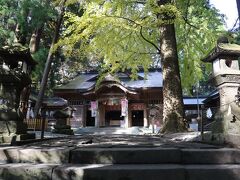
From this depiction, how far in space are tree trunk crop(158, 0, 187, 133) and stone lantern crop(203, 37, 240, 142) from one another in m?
3.44

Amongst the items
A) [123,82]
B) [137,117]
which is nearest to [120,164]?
[123,82]

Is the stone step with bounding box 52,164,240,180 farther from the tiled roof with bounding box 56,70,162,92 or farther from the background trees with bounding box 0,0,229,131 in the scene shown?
the tiled roof with bounding box 56,70,162,92

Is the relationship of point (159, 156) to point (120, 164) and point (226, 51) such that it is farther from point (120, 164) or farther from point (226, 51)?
point (226, 51)

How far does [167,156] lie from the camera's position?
4434mm

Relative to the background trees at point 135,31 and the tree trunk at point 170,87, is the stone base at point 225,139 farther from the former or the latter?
the background trees at point 135,31

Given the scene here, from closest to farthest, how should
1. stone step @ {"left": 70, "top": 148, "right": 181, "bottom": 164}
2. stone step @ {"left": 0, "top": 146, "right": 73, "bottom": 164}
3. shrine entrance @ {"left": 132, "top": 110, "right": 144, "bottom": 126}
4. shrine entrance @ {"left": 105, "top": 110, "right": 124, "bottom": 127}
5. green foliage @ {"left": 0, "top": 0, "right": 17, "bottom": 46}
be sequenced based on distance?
stone step @ {"left": 70, "top": 148, "right": 181, "bottom": 164} → stone step @ {"left": 0, "top": 146, "right": 73, "bottom": 164} → green foliage @ {"left": 0, "top": 0, "right": 17, "bottom": 46} → shrine entrance @ {"left": 132, "top": 110, "right": 144, "bottom": 126} → shrine entrance @ {"left": 105, "top": 110, "right": 124, "bottom": 127}

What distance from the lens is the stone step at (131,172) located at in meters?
3.84

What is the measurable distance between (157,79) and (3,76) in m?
22.0

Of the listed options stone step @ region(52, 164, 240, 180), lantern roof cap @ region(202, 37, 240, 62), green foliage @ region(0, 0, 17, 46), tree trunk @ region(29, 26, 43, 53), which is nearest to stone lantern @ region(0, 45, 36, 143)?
stone step @ region(52, 164, 240, 180)

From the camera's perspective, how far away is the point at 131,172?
12.6ft

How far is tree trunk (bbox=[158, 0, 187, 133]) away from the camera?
9578 mm

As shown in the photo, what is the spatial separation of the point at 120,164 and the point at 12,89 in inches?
153

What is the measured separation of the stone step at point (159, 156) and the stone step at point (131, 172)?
0.27 meters

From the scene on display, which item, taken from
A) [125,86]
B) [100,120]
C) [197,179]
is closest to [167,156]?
[197,179]
